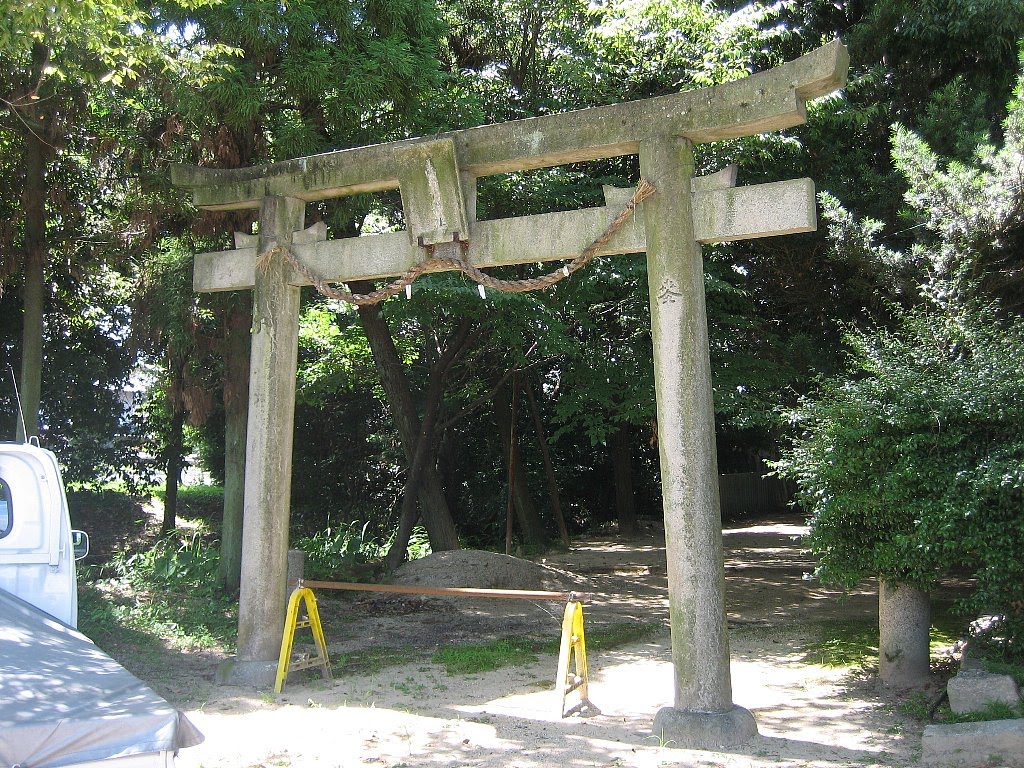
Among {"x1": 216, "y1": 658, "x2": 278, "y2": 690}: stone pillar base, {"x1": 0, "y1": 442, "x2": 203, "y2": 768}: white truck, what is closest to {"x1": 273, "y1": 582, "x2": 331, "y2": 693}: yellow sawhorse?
{"x1": 216, "y1": 658, "x2": 278, "y2": 690}: stone pillar base

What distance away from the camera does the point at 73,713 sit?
11.1 ft

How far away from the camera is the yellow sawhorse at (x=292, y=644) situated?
745 centimetres

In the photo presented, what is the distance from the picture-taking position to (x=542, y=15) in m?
13.6

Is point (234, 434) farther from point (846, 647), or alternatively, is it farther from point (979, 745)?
point (979, 745)

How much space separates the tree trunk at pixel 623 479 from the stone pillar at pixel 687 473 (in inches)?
529

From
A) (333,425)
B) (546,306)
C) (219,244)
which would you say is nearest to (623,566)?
(546,306)

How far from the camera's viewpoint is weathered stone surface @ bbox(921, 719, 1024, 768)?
534 cm

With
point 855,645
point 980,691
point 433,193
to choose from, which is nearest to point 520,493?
point 855,645

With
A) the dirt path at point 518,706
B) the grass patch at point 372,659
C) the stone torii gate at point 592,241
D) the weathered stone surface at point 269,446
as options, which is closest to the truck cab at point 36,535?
the dirt path at point 518,706

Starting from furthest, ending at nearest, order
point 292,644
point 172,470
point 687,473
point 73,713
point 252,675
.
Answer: point 172,470
point 292,644
point 252,675
point 687,473
point 73,713

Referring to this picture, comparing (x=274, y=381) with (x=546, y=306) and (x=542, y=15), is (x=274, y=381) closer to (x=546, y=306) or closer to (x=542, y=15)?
(x=546, y=306)

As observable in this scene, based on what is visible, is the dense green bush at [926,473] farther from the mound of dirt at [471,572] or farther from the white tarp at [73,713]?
the mound of dirt at [471,572]

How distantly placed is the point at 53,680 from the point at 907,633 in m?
6.28

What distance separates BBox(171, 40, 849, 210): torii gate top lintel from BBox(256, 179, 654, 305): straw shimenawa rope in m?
0.53
